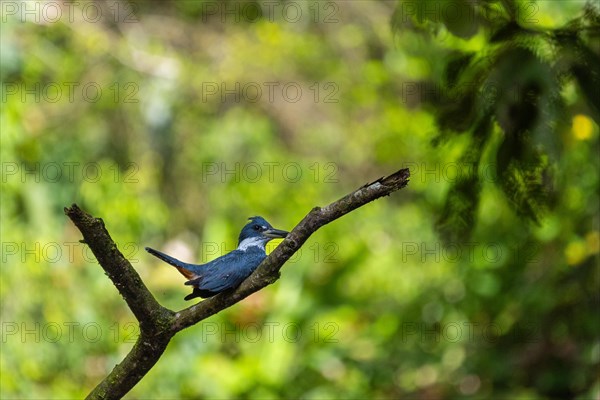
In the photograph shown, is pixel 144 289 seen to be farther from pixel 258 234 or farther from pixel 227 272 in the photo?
pixel 258 234

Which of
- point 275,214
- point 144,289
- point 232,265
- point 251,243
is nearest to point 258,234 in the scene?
point 251,243

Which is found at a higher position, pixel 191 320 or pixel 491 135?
pixel 491 135

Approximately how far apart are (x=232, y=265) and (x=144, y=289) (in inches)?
8.1

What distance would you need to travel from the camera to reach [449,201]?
8.81 feet

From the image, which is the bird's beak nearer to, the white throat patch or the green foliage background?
the white throat patch

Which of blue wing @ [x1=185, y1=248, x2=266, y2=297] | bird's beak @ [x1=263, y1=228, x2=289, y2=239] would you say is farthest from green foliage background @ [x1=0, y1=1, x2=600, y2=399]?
blue wing @ [x1=185, y1=248, x2=266, y2=297]

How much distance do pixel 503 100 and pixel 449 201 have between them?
0.38 metres

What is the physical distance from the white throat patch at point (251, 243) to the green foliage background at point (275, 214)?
865 millimetres

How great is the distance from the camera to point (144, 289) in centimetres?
187

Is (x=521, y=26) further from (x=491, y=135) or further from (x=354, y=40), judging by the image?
(x=354, y=40)

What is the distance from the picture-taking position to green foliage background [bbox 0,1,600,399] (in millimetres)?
6102

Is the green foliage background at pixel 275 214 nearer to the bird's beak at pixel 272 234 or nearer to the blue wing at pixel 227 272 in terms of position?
the bird's beak at pixel 272 234

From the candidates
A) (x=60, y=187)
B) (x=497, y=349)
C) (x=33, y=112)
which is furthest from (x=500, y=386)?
(x=33, y=112)

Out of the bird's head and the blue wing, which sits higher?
the bird's head
